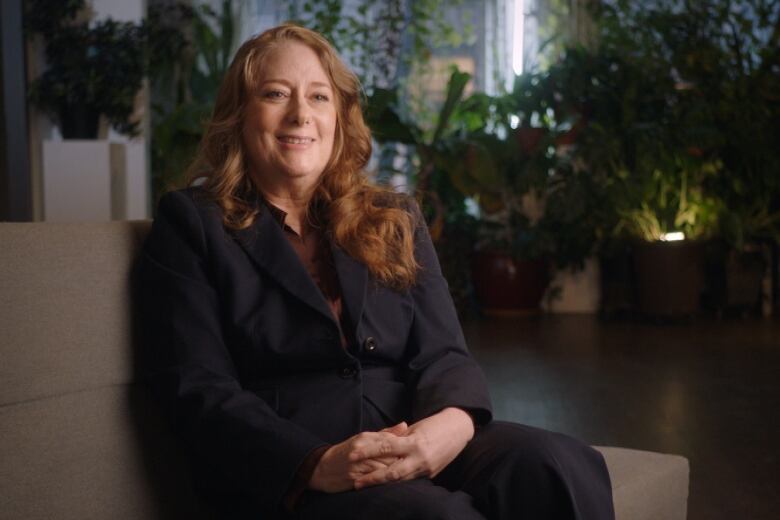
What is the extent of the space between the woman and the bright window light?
6.16m

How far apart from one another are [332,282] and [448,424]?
344 millimetres

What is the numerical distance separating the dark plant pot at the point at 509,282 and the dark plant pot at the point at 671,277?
30.4 inches

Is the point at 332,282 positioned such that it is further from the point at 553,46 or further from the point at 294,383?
the point at 553,46

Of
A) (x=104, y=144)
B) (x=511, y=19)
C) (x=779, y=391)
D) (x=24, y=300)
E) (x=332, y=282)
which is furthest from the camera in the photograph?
(x=511, y=19)

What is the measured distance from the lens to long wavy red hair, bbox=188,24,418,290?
1.86 m

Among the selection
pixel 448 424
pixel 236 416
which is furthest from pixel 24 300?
pixel 448 424

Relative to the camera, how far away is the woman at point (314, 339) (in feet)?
5.17

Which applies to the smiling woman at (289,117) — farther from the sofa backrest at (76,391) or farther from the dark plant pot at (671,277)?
the dark plant pot at (671,277)

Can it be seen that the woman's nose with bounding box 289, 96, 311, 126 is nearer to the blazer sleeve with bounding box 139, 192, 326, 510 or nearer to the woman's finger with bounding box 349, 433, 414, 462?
the blazer sleeve with bounding box 139, 192, 326, 510

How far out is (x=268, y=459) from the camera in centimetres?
157

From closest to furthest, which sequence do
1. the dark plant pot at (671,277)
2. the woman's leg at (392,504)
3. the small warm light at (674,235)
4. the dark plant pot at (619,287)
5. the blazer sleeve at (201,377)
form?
the woman's leg at (392,504), the blazer sleeve at (201,377), the dark plant pot at (671,277), the small warm light at (674,235), the dark plant pot at (619,287)

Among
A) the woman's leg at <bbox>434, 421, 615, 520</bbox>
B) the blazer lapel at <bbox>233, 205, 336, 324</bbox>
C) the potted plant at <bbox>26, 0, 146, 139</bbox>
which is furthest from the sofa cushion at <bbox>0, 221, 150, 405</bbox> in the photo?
the potted plant at <bbox>26, 0, 146, 139</bbox>

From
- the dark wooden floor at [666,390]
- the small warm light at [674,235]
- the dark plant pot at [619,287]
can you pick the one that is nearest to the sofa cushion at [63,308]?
the dark wooden floor at [666,390]

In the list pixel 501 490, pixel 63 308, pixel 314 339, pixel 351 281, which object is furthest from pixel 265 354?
pixel 501 490
